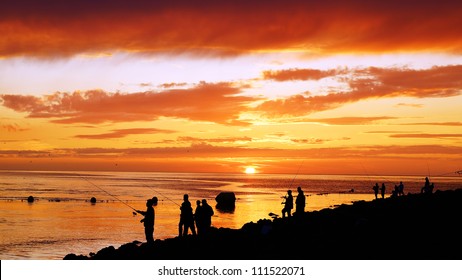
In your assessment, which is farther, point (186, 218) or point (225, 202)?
point (225, 202)

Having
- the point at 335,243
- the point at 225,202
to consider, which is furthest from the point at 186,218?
the point at 225,202

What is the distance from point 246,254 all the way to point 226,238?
388cm

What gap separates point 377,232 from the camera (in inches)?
726

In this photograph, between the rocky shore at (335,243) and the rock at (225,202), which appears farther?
the rock at (225,202)

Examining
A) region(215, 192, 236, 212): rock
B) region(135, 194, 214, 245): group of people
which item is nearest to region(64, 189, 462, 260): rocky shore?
region(135, 194, 214, 245): group of people

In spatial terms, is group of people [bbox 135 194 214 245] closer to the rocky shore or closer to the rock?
the rocky shore

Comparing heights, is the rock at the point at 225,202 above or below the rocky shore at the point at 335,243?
below

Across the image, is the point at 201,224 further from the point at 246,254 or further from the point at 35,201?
the point at 35,201

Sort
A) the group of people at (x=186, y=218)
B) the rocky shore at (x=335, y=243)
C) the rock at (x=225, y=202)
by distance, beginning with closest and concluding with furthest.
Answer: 1. the rocky shore at (x=335, y=243)
2. the group of people at (x=186, y=218)
3. the rock at (x=225, y=202)

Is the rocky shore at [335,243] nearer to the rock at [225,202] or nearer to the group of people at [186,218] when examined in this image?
the group of people at [186,218]

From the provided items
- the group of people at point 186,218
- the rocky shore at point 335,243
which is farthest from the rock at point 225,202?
the group of people at point 186,218

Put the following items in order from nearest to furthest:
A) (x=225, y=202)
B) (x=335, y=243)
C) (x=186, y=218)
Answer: (x=335, y=243)
(x=186, y=218)
(x=225, y=202)

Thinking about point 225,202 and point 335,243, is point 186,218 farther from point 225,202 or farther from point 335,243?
point 225,202
